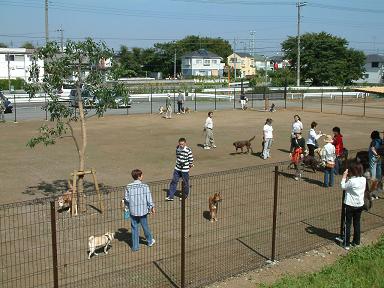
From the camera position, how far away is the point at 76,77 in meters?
11.5

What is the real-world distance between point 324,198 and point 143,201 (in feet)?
19.5

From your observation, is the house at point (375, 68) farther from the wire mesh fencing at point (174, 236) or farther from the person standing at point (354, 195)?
the person standing at point (354, 195)

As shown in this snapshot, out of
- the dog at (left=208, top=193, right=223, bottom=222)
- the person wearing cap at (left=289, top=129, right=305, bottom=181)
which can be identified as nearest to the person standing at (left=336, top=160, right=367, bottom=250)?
the dog at (left=208, top=193, right=223, bottom=222)

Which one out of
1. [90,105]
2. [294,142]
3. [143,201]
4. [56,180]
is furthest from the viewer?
[294,142]

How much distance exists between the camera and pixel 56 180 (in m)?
14.6

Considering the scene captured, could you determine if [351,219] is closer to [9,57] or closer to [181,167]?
[181,167]

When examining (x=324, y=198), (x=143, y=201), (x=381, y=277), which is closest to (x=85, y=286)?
(x=143, y=201)

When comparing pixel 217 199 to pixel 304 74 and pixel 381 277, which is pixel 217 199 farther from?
pixel 304 74

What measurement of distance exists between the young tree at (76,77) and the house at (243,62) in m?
116

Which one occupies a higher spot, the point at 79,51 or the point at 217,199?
the point at 79,51

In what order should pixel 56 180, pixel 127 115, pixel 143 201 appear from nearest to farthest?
pixel 143 201 → pixel 56 180 → pixel 127 115

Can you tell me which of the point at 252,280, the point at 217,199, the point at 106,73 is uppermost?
the point at 106,73

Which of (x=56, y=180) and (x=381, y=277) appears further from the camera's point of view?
(x=56, y=180)

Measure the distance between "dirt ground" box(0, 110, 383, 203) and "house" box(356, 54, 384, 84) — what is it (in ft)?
237
